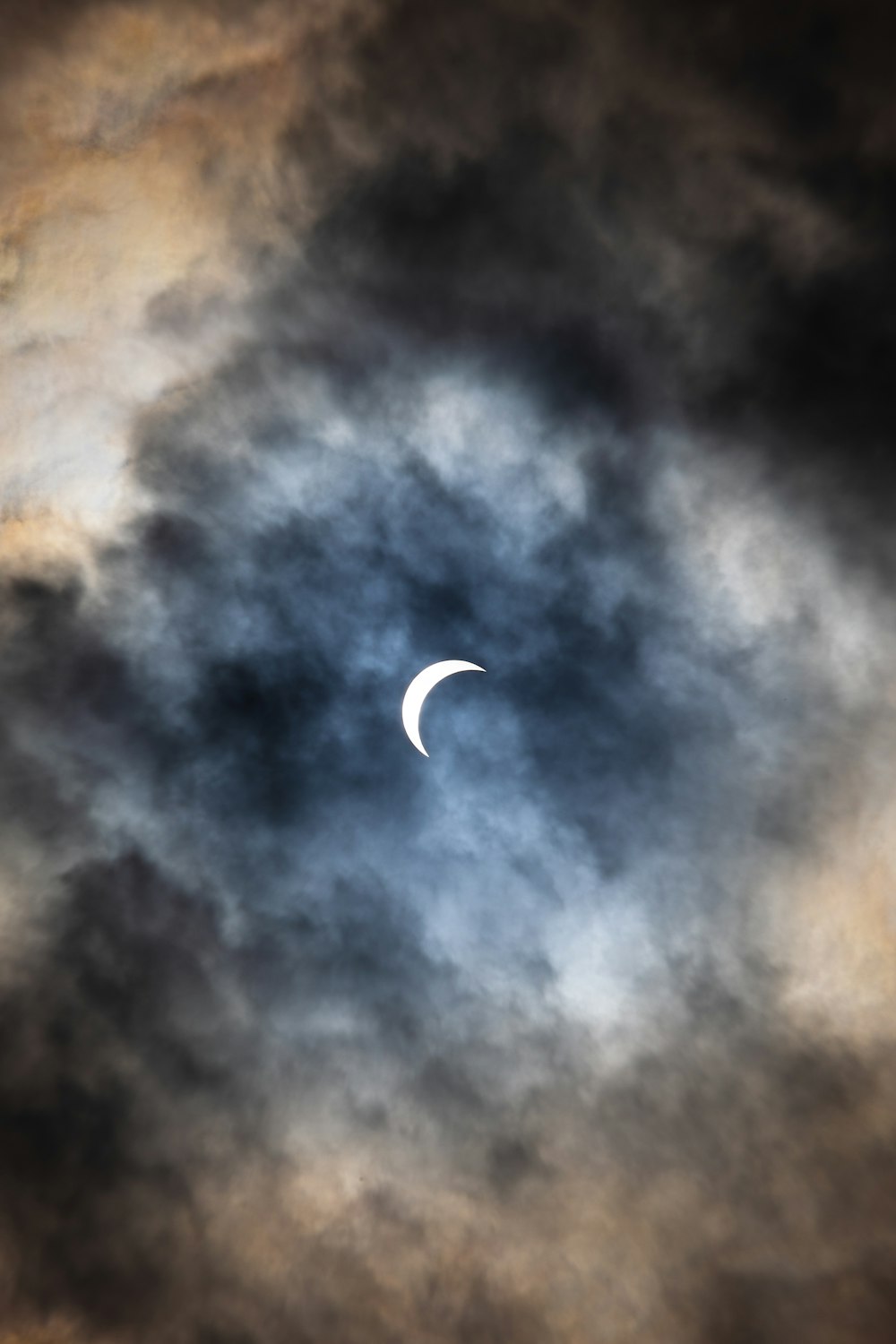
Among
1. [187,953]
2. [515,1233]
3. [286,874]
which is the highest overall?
[286,874]

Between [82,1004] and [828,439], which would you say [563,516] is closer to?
[828,439]

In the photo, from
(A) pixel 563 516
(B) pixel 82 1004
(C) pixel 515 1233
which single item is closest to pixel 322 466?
(A) pixel 563 516

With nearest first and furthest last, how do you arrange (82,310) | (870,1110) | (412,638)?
(82,310) → (870,1110) → (412,638)

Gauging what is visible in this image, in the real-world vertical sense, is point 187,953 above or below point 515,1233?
above

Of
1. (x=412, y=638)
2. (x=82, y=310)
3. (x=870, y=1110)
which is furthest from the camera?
(x=412, y=638)

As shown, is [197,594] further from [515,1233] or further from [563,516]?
[515,1233]

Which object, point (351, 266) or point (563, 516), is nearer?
point (351, 266)
